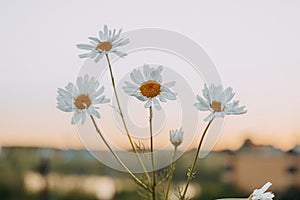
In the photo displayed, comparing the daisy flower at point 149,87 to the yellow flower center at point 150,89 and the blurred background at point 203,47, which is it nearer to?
the yellow flower center at point 150,89

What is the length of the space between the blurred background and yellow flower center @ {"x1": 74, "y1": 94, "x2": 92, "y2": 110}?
2.80ft

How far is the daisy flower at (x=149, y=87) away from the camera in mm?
568

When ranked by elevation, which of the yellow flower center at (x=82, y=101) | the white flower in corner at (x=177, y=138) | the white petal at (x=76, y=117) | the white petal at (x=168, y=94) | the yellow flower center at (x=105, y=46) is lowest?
the white flower in corner at (x=177, y=138)

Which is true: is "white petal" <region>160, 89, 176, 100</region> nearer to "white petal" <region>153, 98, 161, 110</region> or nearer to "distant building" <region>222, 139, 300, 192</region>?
"white petal" <region>153, 98, 161, 110</region>

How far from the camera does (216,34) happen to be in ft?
4.83

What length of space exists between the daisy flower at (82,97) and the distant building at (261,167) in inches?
46.3

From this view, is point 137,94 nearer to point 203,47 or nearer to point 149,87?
point 149,87

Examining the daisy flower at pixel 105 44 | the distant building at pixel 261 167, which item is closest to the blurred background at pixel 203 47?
the distant building at pixel 261 167

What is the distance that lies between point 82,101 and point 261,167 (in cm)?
128

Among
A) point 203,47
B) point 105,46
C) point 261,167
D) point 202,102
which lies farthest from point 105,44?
point 261,167

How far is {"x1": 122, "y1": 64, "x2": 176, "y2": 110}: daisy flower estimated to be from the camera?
57 centimetres

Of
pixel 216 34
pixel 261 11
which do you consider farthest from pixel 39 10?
pixel 261 11

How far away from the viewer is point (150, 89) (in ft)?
1.87

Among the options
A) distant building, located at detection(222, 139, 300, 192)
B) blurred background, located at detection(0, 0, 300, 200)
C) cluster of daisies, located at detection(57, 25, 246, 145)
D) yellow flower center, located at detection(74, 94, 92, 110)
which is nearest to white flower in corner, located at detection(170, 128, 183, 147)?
cluster of daisies, located at detection(57, 25, 246, 145)
